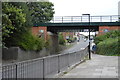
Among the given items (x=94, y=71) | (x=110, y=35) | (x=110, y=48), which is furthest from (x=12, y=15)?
(x=110, y=35)

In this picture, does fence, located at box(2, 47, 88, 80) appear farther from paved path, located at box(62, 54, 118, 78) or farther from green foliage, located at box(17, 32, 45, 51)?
green foliage, located at box(17, 32, 45, 51)

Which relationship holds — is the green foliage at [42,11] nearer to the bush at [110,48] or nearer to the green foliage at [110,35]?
the green foliage at [110,35]

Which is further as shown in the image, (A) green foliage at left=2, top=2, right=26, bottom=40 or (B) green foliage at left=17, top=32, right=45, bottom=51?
(B) green foliage at left=17, top=32, right=45, bottom=51

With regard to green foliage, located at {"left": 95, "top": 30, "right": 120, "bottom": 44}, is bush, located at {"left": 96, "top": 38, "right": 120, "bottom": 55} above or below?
below

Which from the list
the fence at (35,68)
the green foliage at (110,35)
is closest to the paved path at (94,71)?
the fence at (35,68)

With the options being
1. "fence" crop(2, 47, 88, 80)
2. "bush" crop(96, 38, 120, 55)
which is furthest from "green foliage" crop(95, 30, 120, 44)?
"fence" crop(2, 47, 88, 80)

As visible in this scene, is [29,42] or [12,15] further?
[29,42]

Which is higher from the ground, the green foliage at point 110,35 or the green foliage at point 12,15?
the green foliage at point 12,15

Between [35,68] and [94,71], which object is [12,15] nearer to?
[94,71]


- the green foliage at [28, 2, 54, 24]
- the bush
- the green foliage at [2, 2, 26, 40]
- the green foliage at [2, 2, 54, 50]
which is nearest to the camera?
the green foliage at [2, 2, 54, 50]

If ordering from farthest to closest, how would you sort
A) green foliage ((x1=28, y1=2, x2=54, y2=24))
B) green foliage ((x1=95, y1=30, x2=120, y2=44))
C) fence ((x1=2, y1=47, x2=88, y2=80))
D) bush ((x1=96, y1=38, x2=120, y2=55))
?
green foliage ((x1=28, y1=2, x2=54, y2=24)) → green foliage ((x1=95, y1=30, x2=120, y2=44)) → bush ((x1=96, y1=38, x2=120, y2=55)) → fence ((x1=2, y1=47, x2=88, y2=80))

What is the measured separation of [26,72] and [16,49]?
24.3 metres

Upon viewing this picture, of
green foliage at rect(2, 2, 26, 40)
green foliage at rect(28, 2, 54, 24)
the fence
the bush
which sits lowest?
the bush

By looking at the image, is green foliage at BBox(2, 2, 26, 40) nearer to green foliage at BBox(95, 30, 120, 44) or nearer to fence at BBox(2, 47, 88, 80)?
fence at BBox(2, 47, 88, 80)
